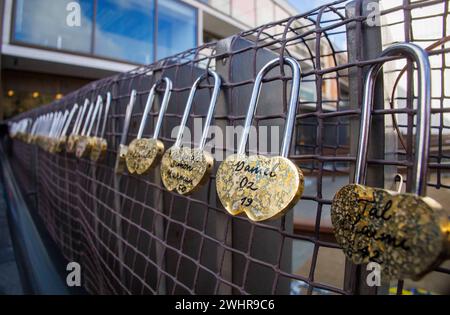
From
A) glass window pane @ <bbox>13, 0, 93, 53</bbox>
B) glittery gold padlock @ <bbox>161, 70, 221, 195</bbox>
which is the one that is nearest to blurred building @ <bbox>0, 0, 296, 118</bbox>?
glass window pane @ <bbox>13, 0, 93, 53</bbox>

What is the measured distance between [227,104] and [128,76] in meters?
0.36

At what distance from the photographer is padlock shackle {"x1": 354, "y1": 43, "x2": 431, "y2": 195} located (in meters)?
0.18

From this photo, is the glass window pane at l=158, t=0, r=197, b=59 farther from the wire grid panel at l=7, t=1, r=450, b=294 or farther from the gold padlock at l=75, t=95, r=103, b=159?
the gold padlock at l=75, t=95, r=103, b=159

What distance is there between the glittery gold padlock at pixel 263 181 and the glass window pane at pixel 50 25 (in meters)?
3.69

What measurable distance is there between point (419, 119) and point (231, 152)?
255 mm

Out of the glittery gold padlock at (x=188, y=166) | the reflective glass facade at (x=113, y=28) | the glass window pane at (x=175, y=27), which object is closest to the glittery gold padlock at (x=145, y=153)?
the glittery gold padlock at (x=188, y=166)

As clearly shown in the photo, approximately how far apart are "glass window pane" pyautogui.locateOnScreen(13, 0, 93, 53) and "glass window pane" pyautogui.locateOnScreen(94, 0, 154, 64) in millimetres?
146

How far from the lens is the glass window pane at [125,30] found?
12.0ft

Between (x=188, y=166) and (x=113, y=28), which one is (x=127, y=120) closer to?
(x=188, y=166)

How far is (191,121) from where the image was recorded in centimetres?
52

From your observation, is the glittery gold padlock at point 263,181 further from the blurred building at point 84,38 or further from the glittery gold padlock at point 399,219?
the blurred building at point 84,38

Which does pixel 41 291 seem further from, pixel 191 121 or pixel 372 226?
pixel 372 226

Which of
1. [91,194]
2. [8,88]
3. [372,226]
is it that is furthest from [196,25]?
[372,226]

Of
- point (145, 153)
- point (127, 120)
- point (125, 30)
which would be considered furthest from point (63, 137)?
point (125, 30)
